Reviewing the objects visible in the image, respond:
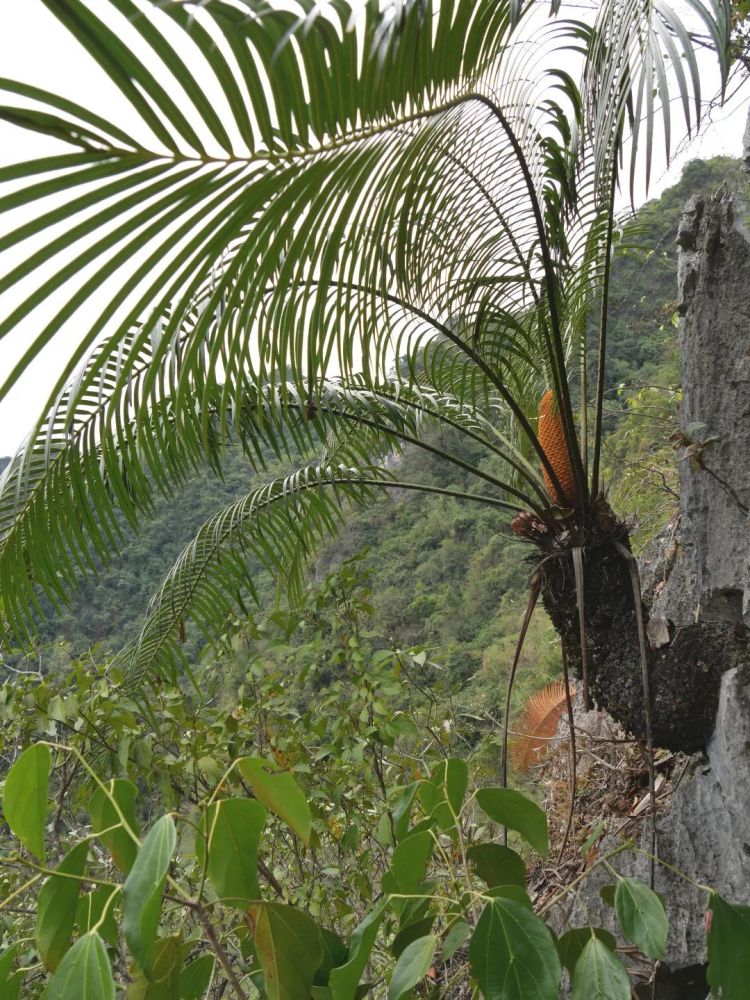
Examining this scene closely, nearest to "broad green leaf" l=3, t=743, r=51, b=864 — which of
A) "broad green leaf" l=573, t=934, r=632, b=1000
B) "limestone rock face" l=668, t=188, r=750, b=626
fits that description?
"broad green leaf" l=573, t=934, r=632, b=1000

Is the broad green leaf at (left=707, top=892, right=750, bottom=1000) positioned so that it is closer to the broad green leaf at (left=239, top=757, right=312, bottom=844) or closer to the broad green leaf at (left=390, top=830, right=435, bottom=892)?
the broad green leaf at (left=390, top=830, right=435, bottom=892)

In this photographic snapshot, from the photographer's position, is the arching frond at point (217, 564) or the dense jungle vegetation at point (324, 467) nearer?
the dense jungle vegetation at point (324, 467)

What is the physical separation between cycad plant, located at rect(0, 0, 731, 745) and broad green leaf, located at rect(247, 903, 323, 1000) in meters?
0.64

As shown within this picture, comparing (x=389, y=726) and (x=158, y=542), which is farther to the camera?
(x=158, y=542)

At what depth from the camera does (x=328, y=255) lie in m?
1.44

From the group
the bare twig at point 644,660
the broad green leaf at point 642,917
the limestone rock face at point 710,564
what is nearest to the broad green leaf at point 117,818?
the broad green leaf at point 642,917

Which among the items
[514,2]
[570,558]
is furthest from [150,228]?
[570,558]

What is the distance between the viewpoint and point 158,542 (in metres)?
14.3

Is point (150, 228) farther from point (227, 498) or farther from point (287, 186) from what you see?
point (227, 498)

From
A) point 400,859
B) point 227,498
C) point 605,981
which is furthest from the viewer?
point 227,498

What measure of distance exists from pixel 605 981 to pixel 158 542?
14.1 m

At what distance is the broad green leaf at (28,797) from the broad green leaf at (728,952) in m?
0.68

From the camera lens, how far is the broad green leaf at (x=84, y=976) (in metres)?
0.65

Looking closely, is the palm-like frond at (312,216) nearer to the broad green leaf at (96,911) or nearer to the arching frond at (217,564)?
the arching frond at (217,564)
